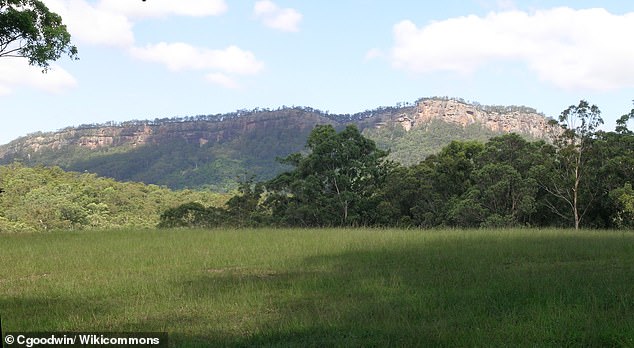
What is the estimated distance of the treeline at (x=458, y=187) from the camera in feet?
98.4

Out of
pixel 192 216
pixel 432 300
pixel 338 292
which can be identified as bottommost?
pixel 192 216

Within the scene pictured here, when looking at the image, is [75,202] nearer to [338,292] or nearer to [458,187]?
[458,187]

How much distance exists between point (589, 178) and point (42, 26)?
95.0 ft

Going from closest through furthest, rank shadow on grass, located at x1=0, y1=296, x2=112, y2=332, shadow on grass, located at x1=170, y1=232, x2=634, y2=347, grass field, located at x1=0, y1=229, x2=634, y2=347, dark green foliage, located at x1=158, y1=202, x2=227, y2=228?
shadow on grass, located at x1=170, y1=232, x2=634, y2=347
grass field, located at x1=0, y1=229, x2=634, y2=347
shadow on grass, located at x1=0, y1=296, x2=112, y2=332
dark green foliage, located at x1=158, y1=202, x2=227, y2=228

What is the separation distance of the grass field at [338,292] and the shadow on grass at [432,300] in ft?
0.07

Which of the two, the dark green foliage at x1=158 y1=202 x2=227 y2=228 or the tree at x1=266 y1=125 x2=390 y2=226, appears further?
the dark green foliage at x1=158 y1=202 x2=227 y2=228

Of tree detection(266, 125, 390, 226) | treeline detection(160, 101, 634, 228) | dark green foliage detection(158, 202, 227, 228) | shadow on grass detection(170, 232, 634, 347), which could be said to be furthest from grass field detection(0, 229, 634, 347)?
dark green foliage detection(158, 202, 227, 228)

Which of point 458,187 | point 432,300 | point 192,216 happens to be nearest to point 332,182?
point 458,187

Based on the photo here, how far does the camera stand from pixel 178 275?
10016 millimetres

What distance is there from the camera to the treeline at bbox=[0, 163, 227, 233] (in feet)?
188

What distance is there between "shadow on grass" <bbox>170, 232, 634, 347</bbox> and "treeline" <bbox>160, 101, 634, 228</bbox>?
16700mm

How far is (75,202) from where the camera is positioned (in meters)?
64.1

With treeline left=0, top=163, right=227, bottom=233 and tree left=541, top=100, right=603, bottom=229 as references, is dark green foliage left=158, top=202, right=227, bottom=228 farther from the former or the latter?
tree left=541, top=100, right=603, bottom=229

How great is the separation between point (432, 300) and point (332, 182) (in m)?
30.8
